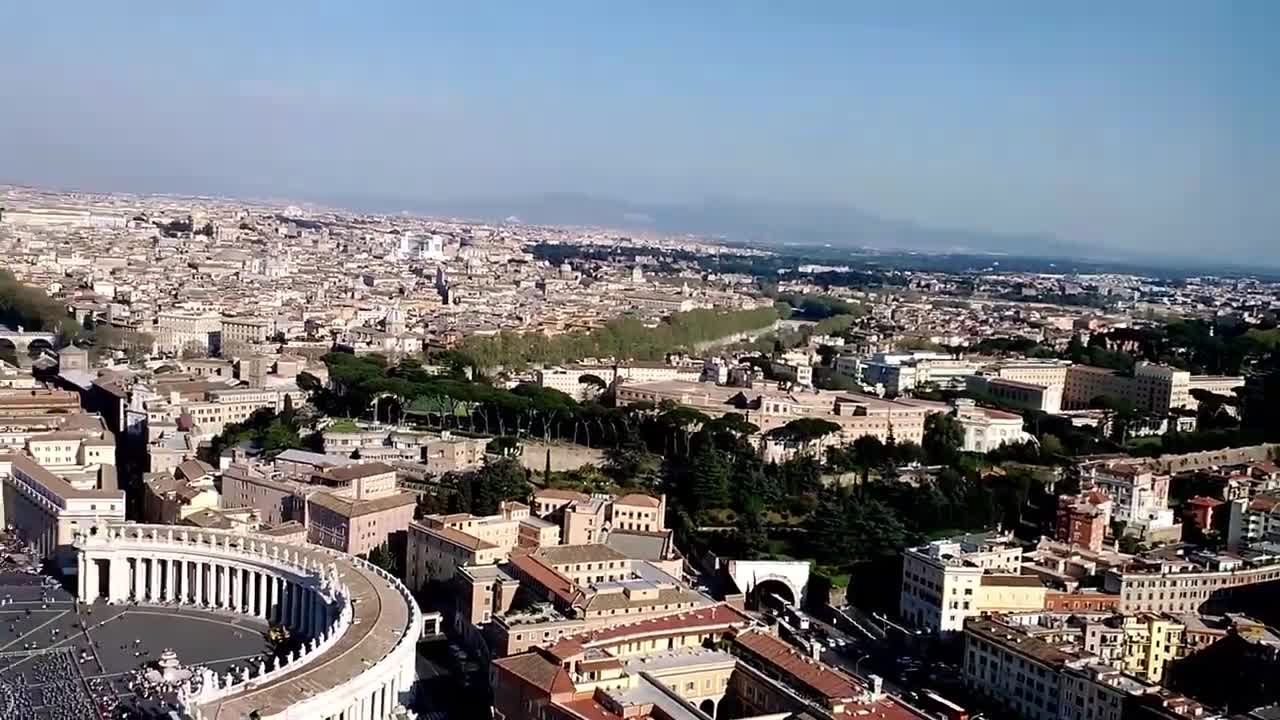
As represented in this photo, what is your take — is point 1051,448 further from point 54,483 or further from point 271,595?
point 54,483

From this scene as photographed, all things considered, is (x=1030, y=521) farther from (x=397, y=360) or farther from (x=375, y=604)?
(x=397, y=360)

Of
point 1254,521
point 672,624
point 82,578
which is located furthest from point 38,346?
point 1254,521

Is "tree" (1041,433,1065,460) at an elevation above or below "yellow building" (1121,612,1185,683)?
above

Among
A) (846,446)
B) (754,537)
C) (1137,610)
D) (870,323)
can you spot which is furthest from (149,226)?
(1137,610)

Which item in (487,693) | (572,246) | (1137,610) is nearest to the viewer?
(487,693)

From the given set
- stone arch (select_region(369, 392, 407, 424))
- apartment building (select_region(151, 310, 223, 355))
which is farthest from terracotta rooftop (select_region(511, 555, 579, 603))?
apartment building (select_region(151, 310, 223, 355))

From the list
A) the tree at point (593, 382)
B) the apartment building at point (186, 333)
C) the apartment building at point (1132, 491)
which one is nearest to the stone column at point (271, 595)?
the apartment building at point (1132, 491)

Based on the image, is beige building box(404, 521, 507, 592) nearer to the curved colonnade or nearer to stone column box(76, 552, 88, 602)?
the curved colonnade
